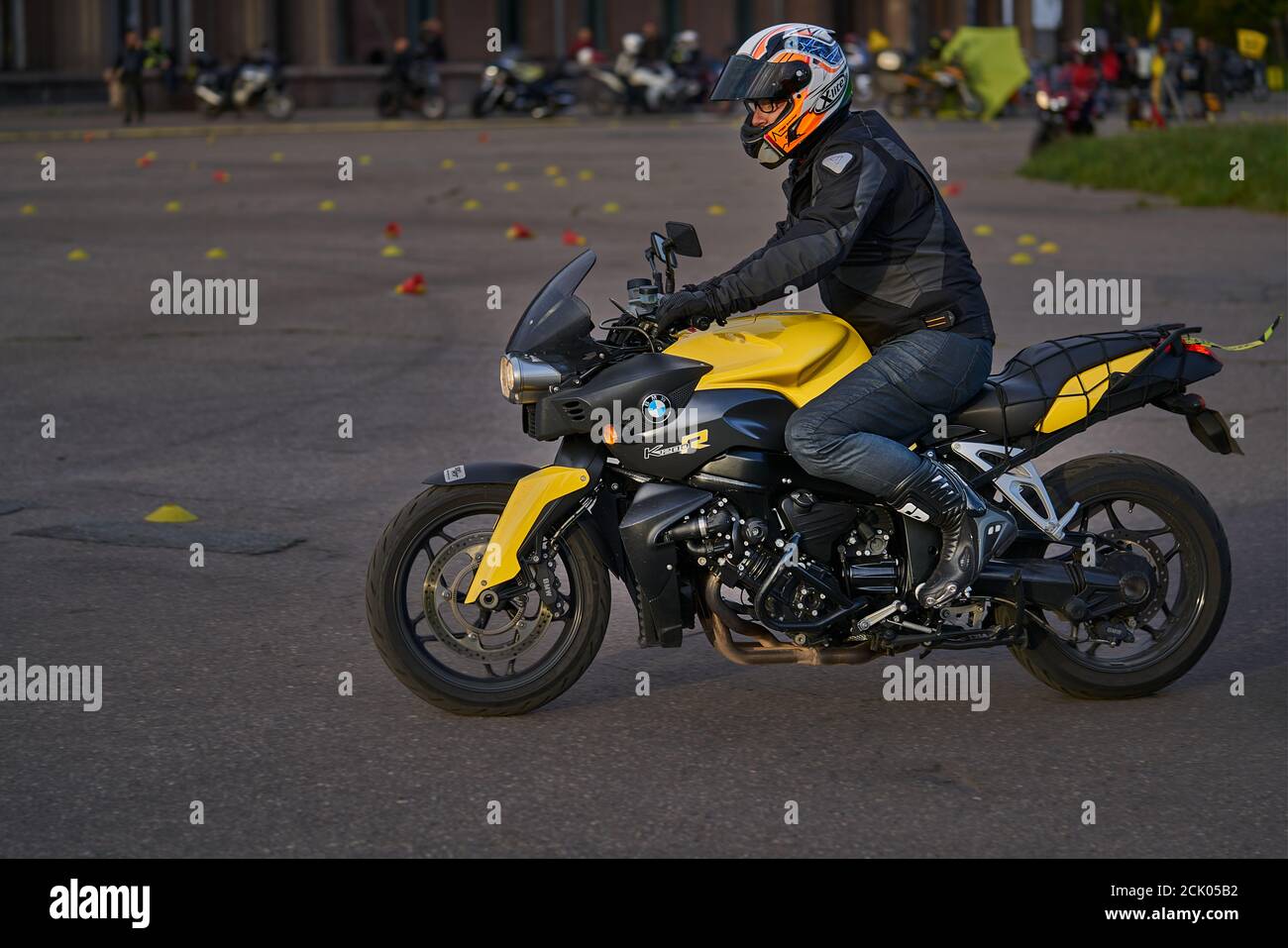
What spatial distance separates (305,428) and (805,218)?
182 inches

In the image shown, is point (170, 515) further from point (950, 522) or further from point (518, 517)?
point (950, 522)

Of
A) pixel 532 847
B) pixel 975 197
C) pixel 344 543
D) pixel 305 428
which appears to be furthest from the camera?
pixel 975 197

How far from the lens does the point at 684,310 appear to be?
514cm

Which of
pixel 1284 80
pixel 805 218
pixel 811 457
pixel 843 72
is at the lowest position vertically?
pixel 1284 80

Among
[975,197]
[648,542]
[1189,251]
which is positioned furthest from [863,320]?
[975,197]

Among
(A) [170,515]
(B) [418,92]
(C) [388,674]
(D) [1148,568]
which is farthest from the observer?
(B) [418,92]

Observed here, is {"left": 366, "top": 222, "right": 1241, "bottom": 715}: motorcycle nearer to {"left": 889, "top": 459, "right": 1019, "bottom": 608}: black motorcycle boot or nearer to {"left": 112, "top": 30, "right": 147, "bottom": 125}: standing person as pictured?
{"left": 889, "top": 459, "right": 1019, "bottom": 608}: black motorcycle boot

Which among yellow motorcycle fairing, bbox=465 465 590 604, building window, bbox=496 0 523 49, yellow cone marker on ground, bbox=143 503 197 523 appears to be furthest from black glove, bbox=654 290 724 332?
building window, bbox=496 0 523 49

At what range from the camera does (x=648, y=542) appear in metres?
5.29

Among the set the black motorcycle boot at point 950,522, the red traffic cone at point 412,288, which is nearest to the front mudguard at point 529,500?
the black motorcycle boot at point 950,522

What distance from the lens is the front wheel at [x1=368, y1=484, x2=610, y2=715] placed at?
5.32 m

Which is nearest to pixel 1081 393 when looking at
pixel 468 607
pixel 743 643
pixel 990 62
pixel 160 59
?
pixel 743 643

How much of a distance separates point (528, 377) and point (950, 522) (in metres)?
1.18

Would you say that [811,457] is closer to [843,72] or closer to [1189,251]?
[843,72]
